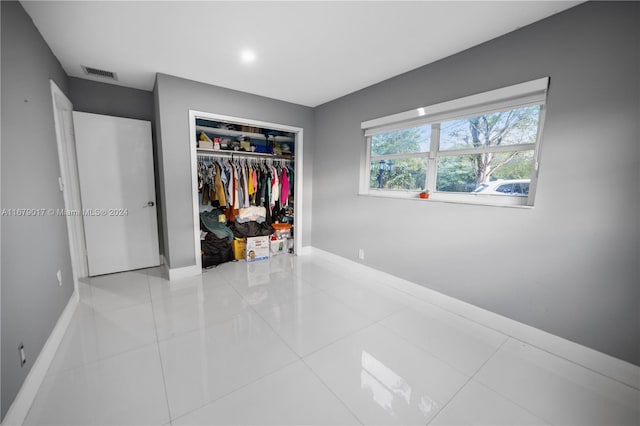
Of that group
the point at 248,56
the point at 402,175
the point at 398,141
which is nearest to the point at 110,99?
the point at 248,56

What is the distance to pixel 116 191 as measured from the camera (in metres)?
3.12

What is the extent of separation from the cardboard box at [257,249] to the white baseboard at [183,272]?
0.75 metres

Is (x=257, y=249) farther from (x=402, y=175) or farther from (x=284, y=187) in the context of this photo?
(x=402, y=175)

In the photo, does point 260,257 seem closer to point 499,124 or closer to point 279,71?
point 279,71

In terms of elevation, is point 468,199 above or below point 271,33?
below

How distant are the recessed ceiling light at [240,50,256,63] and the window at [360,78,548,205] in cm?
149

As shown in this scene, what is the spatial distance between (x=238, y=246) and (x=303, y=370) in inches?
99.1

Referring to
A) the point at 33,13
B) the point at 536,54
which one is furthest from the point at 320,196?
the point at 33,13

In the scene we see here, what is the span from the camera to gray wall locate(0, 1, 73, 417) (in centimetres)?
130

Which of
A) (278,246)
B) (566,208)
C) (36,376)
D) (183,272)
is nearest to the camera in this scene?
(36,376)

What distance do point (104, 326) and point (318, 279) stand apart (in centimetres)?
210

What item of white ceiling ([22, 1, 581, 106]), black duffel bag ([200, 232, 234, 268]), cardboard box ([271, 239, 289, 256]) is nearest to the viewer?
white ceiling ([22, 1, 581, 106])

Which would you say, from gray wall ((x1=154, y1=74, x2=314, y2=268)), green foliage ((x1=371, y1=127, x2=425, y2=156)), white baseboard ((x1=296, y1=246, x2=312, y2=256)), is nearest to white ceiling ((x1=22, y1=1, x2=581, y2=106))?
gray wall ((x1=154, y1=74, x2=314, y2=268))

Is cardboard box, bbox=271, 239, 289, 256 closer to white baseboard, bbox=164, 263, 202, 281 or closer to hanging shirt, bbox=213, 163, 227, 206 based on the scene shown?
hanging shirt, bbox=213, 163, 227, 206
